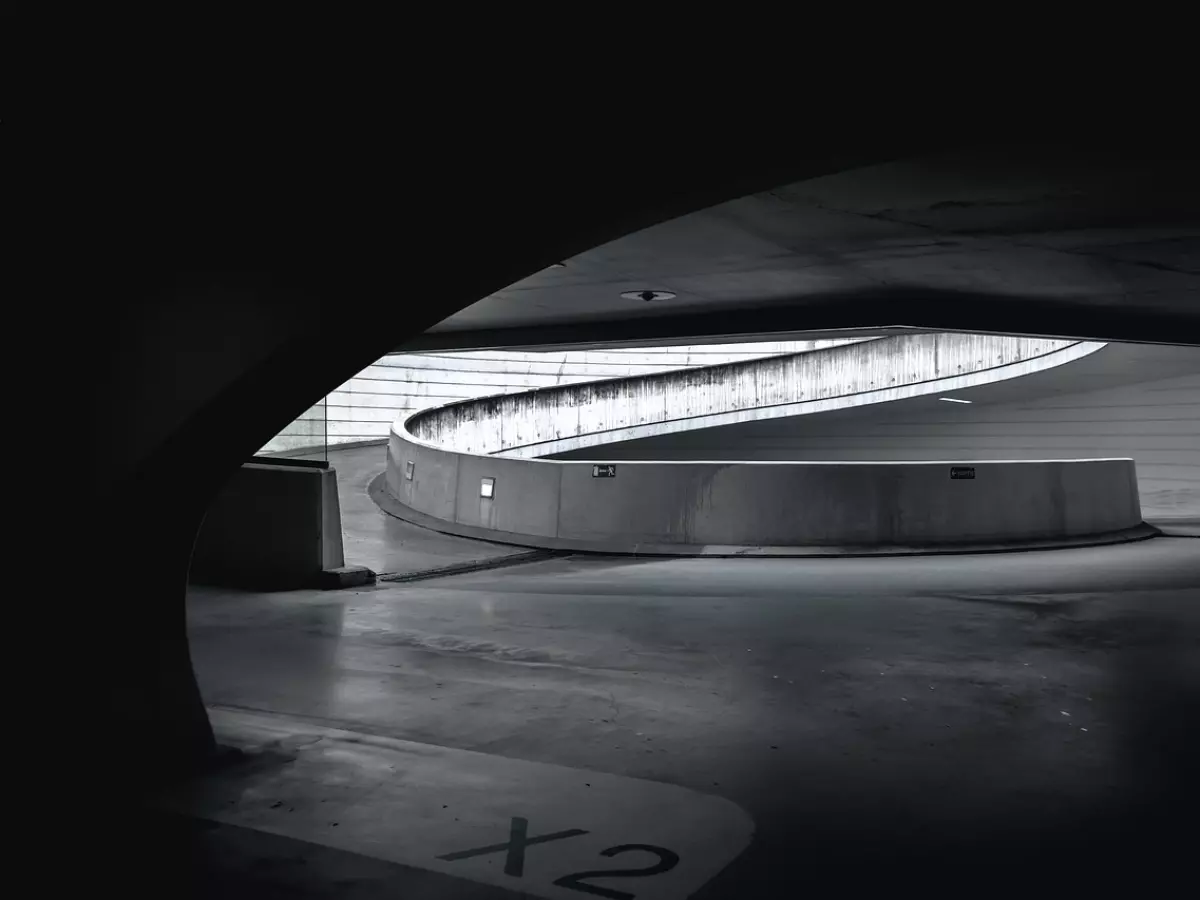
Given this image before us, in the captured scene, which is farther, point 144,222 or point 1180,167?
point 1180,167

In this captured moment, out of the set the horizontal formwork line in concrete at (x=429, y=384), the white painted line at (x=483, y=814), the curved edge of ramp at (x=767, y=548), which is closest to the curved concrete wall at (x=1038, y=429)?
the horizontal formwork line in concrete at (x=429, y=384)

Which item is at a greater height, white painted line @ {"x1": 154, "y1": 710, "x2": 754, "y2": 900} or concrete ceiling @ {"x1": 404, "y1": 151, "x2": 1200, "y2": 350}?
concrete ceiling @ {"x1": 404, "y1": 151, "x2": 1200, "y2": 350}

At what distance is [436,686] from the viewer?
22.1ft

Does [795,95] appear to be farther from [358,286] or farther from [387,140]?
[358,286]

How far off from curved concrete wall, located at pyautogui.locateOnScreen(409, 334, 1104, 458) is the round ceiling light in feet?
41.8

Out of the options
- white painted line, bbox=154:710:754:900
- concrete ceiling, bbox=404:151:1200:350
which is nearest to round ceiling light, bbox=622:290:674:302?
concrete ceiling, bbox=404:151:1200:350

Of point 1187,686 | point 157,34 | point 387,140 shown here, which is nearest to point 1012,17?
point 387,140

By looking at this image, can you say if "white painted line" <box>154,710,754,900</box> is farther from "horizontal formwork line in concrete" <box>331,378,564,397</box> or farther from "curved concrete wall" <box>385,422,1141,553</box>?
"horizontal formwork line in concrete" <box>331,378,564,397</box>

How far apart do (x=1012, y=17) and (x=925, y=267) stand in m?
6.14

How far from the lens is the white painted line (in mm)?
3842

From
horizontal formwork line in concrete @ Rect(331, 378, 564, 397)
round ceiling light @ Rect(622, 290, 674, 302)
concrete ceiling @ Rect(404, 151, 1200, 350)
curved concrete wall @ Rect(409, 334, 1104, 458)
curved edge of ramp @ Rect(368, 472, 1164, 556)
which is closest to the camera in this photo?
concrete ceiling @ Rect(404, 151, 1200, 350)

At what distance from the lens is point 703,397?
87.6ft

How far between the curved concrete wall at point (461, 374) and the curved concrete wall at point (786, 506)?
13.9 m

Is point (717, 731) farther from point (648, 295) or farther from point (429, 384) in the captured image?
point (429, 384)
